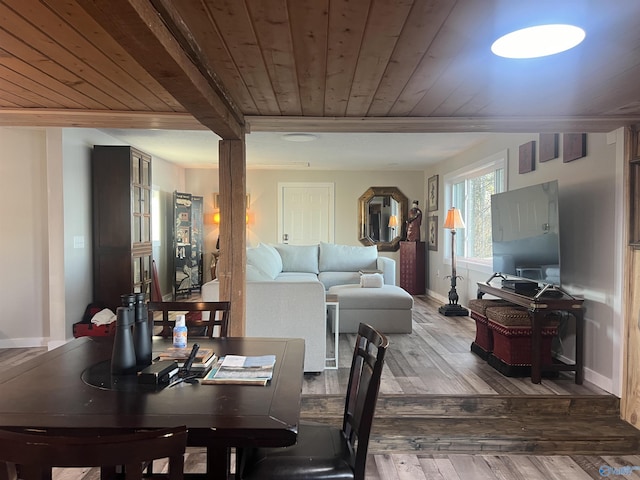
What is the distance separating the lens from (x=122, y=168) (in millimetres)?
4301

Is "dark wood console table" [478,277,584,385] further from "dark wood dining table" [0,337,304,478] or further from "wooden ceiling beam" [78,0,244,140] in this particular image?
"wooden ceiling beam" [78,0,244,140]

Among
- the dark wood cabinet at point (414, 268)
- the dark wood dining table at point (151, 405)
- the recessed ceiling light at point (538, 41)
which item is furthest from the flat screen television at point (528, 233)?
the dark wood cabinet at point (414, 268)

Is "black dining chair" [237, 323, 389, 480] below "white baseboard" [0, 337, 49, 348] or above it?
above

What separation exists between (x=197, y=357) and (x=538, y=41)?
185 centimetres

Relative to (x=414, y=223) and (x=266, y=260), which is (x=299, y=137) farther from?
(x=414, y=223)

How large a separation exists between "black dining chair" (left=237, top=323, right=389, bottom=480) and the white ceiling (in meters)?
3.68

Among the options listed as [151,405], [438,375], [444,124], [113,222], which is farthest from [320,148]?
[151,405]

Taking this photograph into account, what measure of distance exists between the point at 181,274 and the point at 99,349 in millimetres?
5023

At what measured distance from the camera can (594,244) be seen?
121 inches

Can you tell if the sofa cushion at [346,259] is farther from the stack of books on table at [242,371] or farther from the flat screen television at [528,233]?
the stack of books on table at [242,371]

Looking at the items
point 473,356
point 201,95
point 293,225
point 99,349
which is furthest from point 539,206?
point 293,225

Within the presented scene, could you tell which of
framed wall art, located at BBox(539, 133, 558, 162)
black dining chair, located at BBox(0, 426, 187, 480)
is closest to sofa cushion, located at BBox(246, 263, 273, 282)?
black dining chair, located at BBox(0, 426, 187, 480)

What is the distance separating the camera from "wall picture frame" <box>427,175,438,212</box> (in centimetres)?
690

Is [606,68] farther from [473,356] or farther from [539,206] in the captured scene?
[473,356]
